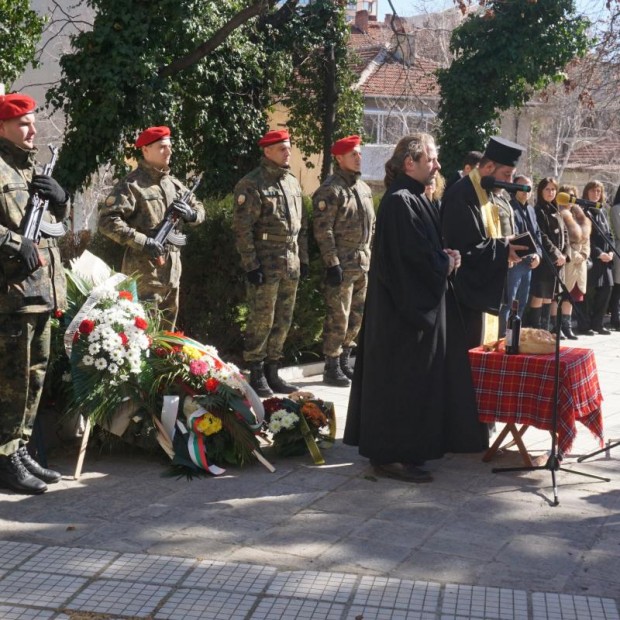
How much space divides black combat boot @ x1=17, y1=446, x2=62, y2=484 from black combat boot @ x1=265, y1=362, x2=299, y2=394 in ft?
11.0

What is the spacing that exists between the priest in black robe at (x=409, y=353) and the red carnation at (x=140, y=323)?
1.45 m

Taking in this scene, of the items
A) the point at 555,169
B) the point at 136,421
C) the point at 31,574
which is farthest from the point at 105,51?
the point at 555,169

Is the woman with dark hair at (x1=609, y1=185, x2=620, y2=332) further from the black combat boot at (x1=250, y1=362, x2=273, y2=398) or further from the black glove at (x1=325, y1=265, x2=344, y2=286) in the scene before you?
the black combat boot at (x1=250, y1=362, x2=273, y2=398)

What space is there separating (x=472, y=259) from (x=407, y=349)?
3.34ft

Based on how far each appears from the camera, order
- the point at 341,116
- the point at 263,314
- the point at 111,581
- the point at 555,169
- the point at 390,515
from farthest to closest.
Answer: the point at 555,169 → the point at 341,116 → the point at 263,314 → the point at 390,515 → the point at 111,581

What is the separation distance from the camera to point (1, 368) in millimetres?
5734

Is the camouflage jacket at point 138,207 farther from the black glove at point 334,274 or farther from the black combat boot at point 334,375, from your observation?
the black combat boot at point 334,375

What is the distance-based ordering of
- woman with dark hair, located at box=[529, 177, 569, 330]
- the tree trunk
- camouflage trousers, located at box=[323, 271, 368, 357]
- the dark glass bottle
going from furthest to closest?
the tree trunk < woman with dark hair, located at box=[529, 177, 569, 330] < camouflage trousers, located at box=[323, 271, 368, 357] < the dark glass bottle

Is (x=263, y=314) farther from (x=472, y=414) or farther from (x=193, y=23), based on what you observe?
(x=193, y=23)

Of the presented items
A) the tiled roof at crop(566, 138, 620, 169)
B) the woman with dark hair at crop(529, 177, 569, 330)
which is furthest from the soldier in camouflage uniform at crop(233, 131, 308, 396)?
the tiled roof at crop(566, 138, 620, 169)

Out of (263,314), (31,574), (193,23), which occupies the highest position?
(193,23)

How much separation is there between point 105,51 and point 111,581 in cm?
863

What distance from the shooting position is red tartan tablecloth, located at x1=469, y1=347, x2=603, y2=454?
6215 millimetres

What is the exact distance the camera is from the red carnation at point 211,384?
639 centimetres
